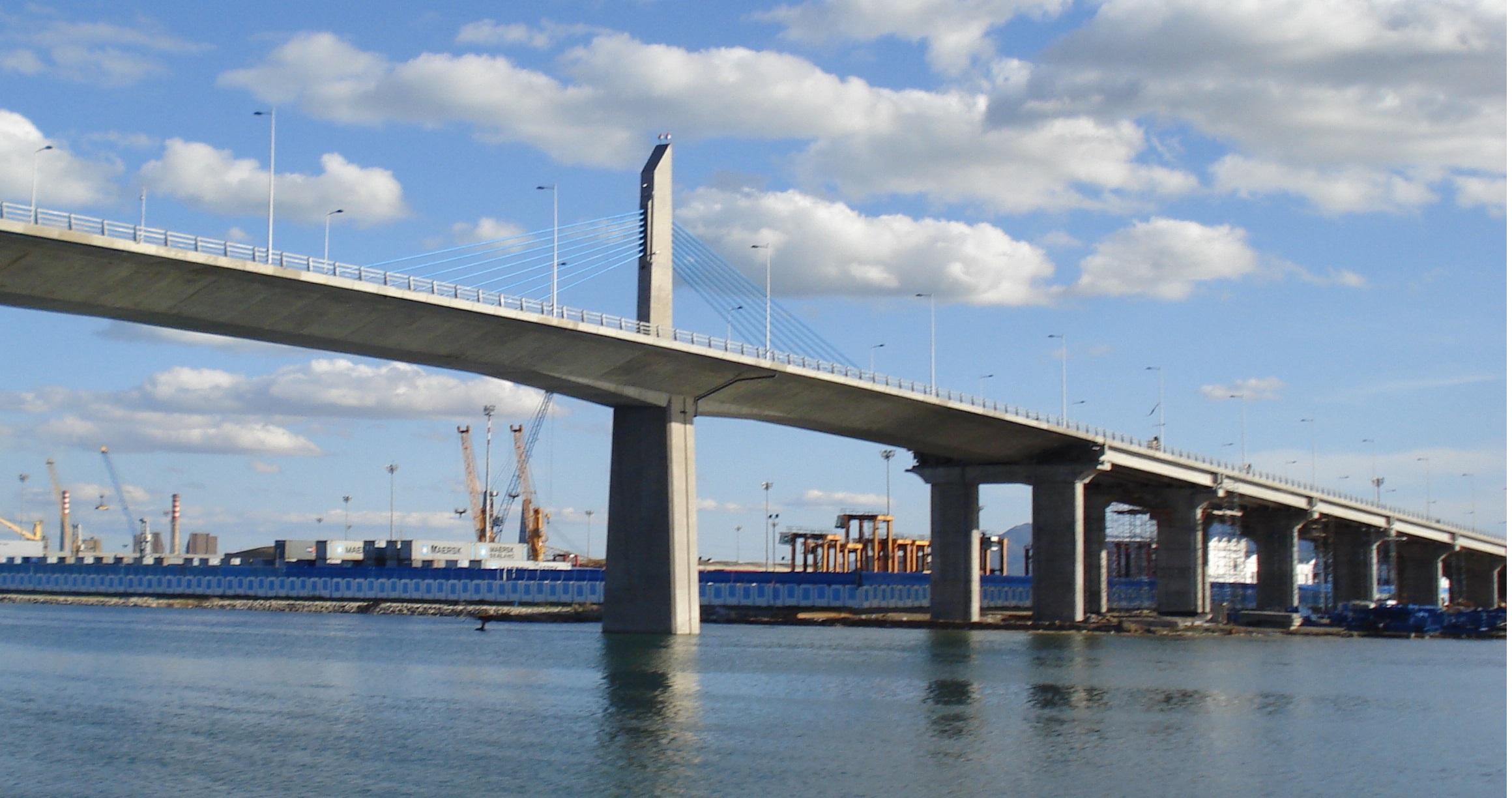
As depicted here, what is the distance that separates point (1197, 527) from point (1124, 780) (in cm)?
9296

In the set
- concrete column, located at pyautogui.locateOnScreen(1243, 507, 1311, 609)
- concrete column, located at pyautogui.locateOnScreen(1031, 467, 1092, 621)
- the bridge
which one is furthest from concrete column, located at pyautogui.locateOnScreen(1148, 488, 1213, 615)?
concrete column, located at pyautogui.locateOnScreen(1243, 507, 1311, 609)

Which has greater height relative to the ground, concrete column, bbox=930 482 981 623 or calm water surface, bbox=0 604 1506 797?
concrete column, bbox=930 482 981 623

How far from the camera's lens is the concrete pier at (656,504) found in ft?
290

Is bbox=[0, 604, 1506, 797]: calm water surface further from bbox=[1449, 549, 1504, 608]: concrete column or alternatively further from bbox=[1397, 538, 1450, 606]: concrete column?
bbox=[1449, 549, 1504, 608]: concrete column

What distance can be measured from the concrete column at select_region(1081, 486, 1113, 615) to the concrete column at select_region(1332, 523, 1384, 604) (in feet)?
114

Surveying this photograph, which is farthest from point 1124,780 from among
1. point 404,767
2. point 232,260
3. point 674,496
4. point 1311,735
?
point 674,496

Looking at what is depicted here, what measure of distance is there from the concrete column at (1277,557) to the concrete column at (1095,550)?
18360mm

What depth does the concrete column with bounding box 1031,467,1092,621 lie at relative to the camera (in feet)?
373

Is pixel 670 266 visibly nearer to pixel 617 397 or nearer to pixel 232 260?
pixel 617 397

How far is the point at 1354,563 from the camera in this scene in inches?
6511

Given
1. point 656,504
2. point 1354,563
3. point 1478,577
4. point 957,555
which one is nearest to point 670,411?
point 656,504

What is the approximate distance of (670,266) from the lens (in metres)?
87.6

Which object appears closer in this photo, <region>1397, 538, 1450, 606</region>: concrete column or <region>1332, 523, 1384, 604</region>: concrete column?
<region>1332, 523, 1384, 604</region>: concrete column

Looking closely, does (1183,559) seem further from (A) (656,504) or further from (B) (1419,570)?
(B) (1419,570)
